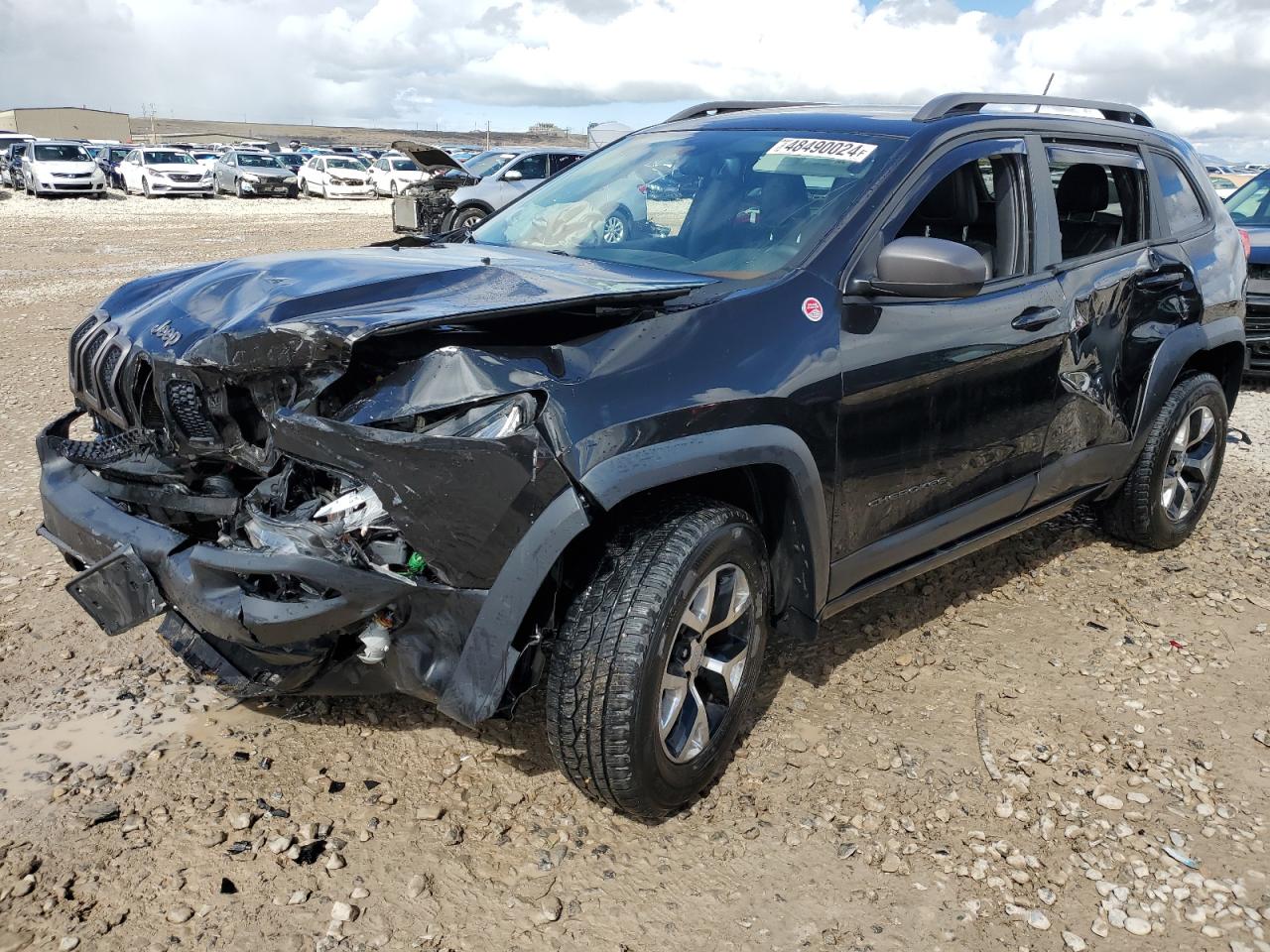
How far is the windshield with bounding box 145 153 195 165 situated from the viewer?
30.8 m

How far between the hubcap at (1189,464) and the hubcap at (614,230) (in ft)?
8.97

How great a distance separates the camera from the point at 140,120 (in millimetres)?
125875

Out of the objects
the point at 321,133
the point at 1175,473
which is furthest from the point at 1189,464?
the point at 321,133

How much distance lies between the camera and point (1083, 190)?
4.32m

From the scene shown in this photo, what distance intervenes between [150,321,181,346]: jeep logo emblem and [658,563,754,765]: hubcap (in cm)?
157

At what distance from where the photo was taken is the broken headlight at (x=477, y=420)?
237cm

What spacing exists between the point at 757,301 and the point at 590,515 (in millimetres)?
870

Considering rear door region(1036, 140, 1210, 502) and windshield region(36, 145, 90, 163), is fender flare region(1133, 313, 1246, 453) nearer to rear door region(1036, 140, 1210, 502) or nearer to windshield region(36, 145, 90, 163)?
rear door region(1036, 140, 1210, 502)

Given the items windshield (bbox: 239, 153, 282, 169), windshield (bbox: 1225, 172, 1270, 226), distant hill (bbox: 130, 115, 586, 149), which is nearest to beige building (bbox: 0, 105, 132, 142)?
distant hill (bbox: 130, 115, 586, 149)

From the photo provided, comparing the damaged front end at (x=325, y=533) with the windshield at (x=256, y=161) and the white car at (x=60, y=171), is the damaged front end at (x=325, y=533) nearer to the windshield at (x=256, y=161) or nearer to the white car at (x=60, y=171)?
the white car at (x=60, y=171)

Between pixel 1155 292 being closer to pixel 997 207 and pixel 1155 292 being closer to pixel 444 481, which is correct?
pixel 997 207

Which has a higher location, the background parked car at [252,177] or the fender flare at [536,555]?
the fender flare at [536,555]

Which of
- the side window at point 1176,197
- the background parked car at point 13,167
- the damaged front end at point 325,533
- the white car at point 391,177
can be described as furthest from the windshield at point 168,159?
the damaged front end at point 325,533

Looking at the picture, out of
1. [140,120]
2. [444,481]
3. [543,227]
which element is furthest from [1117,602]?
[140,120]
